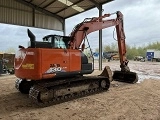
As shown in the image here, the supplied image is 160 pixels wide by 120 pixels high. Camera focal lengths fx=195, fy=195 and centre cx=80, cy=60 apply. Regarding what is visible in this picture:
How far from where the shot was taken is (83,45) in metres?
8.00

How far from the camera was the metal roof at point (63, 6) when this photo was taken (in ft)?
52.1

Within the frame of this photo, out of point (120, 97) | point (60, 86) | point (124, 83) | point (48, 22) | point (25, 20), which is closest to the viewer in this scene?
point (60, 86)

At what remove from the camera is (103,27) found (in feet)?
30.2

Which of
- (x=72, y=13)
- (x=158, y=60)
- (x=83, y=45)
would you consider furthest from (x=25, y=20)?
(x=158, y=60)

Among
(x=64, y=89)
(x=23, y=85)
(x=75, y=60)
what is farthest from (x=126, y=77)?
(x=23, y=85)

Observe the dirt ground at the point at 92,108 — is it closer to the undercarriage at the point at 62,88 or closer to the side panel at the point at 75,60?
the undercarriage at the point at 62,88

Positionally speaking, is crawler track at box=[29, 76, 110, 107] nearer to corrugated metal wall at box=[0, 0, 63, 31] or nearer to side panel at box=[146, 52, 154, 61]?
corrugated metal wall at box=[0, 0, 63, 31]

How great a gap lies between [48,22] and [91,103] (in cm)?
1466

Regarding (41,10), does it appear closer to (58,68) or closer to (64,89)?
(58,68)

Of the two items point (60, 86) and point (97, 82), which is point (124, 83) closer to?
point (97, 82)

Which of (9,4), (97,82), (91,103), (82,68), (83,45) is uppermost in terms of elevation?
(9,4)

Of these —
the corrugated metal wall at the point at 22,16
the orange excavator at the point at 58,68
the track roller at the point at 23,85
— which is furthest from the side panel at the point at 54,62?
the corrugated metal wall at the point at 22,16

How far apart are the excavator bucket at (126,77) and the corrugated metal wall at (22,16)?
1099 centimetres

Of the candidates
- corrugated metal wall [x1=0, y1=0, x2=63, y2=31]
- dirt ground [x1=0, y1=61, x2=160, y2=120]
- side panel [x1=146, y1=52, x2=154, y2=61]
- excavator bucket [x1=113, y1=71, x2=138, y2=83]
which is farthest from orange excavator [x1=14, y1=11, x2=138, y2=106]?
side panel [x1=146, y1=52, x2=154, y2=61]
